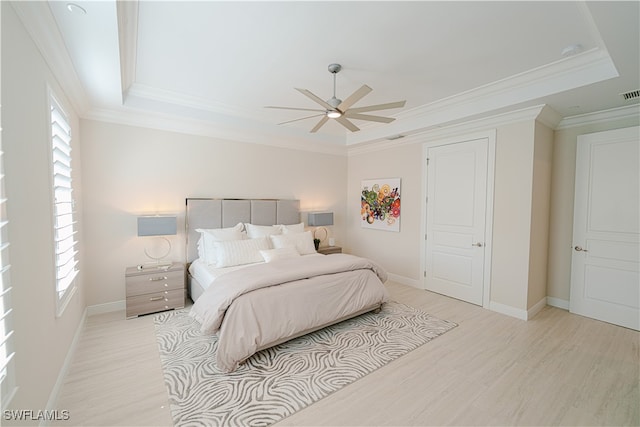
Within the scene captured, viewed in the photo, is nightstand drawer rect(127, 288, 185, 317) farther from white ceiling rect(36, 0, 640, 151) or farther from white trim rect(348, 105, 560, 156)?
white trim rect(348, 105, 560, 156)

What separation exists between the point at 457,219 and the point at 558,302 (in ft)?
5.80

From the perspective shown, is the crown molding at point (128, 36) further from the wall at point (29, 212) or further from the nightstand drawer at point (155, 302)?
the nightstand drawer at point (155, 302)

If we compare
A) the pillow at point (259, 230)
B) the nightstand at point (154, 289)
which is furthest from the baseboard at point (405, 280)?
the nightstand at point (154, 289)

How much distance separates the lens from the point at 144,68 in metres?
2.91

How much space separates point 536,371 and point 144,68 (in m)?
4.88

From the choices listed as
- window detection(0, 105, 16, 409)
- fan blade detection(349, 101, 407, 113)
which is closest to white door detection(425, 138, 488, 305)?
fan blade detection(349, 101, 407, 113)

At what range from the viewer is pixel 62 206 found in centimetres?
246

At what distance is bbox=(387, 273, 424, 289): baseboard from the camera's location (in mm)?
4738

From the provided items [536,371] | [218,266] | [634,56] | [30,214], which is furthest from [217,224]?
[634,56]

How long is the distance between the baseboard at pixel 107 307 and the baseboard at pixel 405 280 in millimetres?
4253

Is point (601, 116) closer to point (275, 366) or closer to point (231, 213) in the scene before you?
point (275, 366)

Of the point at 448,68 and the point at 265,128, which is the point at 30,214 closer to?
the point at 265,128

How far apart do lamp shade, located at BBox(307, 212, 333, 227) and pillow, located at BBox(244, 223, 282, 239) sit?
84cm

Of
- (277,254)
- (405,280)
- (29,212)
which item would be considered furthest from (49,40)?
(405,280)
